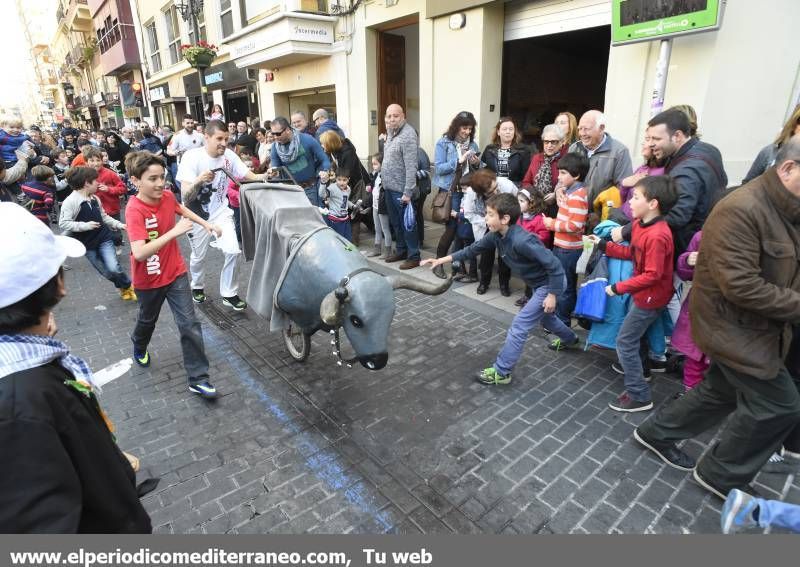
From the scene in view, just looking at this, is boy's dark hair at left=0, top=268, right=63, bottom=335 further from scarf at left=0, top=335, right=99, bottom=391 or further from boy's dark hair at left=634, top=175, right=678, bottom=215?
boy's dark hair at left=634, top=175, right=678, bottom=215

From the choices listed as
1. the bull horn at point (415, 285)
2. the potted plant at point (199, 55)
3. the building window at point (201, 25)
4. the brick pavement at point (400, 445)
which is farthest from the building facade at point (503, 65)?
the bull horn at point (415, 285)

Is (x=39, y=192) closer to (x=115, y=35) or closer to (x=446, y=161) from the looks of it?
(x=446, y=161)

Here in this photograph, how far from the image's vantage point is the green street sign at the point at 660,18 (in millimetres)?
4742

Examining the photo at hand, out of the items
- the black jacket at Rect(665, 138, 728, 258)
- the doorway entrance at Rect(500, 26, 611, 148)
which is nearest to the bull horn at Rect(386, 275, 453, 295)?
the black jacket at Rect(665, 138, 728, 258)

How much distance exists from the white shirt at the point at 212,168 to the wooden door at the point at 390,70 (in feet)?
20.4

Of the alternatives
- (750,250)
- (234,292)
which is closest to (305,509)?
(750,250)

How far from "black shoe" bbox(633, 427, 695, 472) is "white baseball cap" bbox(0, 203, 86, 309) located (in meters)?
3.45

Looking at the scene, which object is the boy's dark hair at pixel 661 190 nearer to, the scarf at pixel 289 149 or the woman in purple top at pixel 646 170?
the woman in purple top at pixel 646 170

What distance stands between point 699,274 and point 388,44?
976 centimetres

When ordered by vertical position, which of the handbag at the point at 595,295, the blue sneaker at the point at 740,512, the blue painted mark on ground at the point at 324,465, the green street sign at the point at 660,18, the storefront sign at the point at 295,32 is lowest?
the blue painted mark on ground at the point at 324,465

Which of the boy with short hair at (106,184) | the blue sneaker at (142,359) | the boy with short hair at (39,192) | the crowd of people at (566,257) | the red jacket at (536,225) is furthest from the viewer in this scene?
the boy with short hair at (39,192)

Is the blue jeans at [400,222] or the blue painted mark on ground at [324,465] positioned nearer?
the blue painted mark on ground at [324,465]

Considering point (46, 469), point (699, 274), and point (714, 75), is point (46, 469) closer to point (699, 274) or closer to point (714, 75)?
point (699, 274)

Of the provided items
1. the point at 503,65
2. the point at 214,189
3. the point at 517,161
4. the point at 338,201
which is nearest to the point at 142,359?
the point at 214,189
